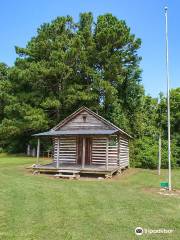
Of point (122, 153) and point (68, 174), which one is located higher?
point (122, 153)

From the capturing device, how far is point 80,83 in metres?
44.8

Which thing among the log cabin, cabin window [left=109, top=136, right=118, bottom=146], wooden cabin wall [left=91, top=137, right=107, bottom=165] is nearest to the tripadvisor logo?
the log cabin

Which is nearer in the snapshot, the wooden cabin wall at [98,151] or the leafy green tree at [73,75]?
the wooden cabin wall at [98,151]

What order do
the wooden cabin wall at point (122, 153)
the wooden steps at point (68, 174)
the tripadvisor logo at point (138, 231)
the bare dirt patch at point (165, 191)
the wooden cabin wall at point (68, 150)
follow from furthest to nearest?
the wooden cabin wall at point (122, 153), the wooden cabin wall at point (68, 150), the wooden steps at point (68, 174), the bare dirt patch at point (165, 191), the tripadvisor logo at point (138, 231)

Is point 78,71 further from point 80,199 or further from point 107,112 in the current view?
point 80,199

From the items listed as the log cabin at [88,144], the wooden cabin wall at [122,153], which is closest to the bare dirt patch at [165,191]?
the log cabin at [88,144]

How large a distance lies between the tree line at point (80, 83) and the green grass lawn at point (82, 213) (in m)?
24.3

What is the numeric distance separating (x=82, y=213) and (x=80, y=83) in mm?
35689

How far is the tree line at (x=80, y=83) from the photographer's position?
4019cm

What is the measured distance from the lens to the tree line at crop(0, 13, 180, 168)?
132 ft

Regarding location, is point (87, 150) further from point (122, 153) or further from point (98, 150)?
point (122, 153)

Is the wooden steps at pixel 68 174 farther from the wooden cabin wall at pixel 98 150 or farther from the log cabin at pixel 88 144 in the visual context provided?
the wooden cabin wall at pixel 98 150

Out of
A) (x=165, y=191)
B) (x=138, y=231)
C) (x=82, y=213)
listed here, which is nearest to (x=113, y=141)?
A: (x=165, y=191)

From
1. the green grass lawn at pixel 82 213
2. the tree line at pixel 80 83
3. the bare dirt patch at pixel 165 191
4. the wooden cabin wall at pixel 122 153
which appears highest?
the tree line at pixel 80 83
